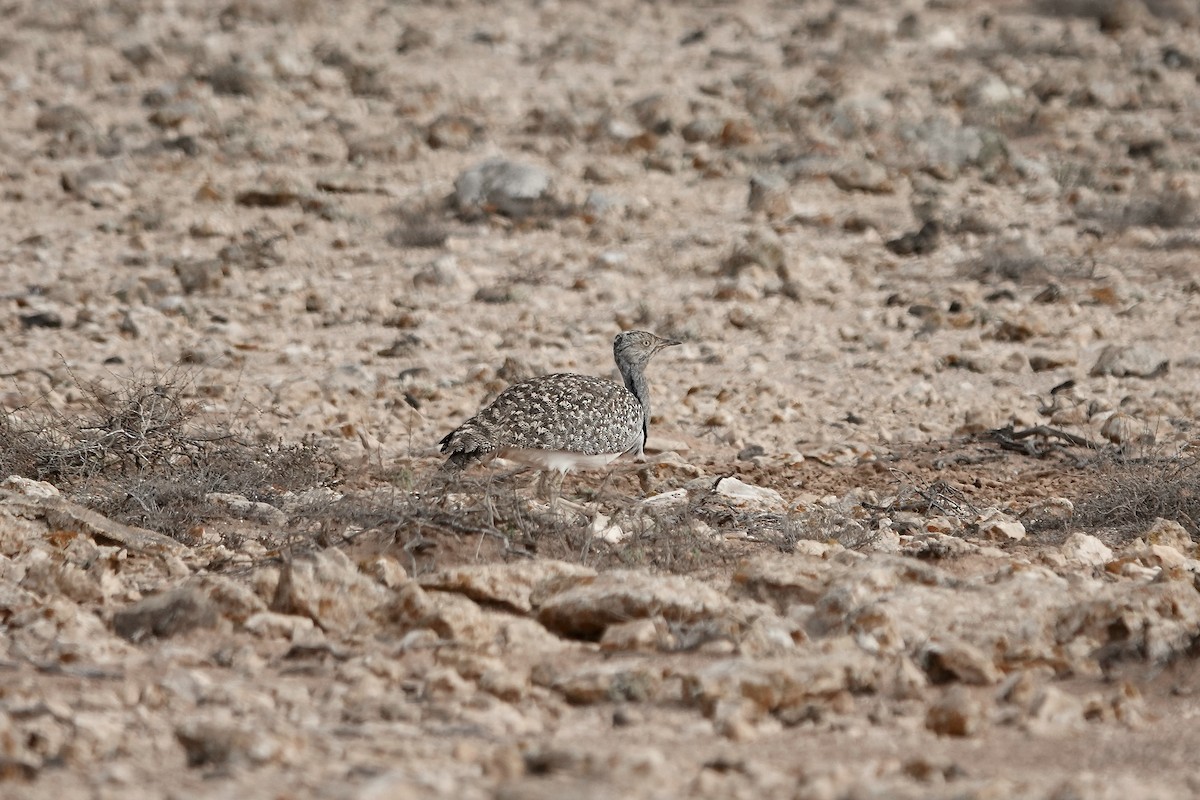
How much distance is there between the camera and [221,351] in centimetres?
908

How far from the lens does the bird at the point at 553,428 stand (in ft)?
21.1

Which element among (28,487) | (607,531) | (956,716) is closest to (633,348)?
(607,531)

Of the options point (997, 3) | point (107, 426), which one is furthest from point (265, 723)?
point (997, 3)

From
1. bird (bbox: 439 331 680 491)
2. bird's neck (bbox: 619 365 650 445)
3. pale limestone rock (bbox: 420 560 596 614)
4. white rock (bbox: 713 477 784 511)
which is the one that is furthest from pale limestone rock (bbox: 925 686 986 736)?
bird's neck (bbox: 619 365 650 445)

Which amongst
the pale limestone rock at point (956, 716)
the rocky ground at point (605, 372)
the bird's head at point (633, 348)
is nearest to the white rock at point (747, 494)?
the rocky ground at point (605, 372)

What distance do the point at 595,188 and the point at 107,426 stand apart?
19.8ft

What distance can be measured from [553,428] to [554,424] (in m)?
0.02

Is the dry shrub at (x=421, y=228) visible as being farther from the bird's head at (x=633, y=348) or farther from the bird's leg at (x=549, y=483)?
the bird's leg at (x=549, y=483)

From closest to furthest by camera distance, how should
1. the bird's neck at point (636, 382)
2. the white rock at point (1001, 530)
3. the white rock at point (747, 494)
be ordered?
1. the white rock at point (1001, 530)
2. the white rock at point (747, 494)
3. the bird's neck at point (636, 382)

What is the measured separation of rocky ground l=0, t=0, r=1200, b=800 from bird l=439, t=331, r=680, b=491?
327mm

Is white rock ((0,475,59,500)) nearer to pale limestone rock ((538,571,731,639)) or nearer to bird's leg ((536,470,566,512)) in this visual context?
bird's leg ((536,470,566,512))

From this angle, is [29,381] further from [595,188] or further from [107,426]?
[595,188]

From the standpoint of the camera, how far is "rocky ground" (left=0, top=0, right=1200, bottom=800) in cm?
403

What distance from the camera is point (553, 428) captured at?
6.53m
